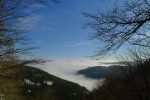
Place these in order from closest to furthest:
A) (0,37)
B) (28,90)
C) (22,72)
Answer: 1. (0,37)
2. (22,72)
3. (28,90)

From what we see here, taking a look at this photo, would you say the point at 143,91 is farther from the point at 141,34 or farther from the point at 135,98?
the point at 141,34

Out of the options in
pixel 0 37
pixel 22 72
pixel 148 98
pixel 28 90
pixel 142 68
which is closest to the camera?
pixel 0 37

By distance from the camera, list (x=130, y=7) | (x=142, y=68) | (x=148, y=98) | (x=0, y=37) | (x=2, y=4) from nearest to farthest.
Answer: (x=130, y=7)
(x=2, y=4)
(x=0, y=37)
(x=148, y=98)
(x=142, y=68)

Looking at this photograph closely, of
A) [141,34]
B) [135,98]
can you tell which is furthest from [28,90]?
[141,34]

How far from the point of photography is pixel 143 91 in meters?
31.3

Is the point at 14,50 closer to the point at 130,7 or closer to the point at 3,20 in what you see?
the point at 3,20

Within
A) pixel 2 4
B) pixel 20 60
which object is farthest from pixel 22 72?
pixel 2 4

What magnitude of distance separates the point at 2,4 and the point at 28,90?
3866 inches

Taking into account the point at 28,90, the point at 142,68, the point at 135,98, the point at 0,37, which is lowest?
the point at 28,90

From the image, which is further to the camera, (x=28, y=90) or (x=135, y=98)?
(x=28, y=90)

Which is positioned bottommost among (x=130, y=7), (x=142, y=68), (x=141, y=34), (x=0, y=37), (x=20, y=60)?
(x=142, y=68)

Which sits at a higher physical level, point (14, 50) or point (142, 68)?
point (14, 50)

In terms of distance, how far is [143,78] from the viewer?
3116 cm

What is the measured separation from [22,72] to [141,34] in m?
10.5
